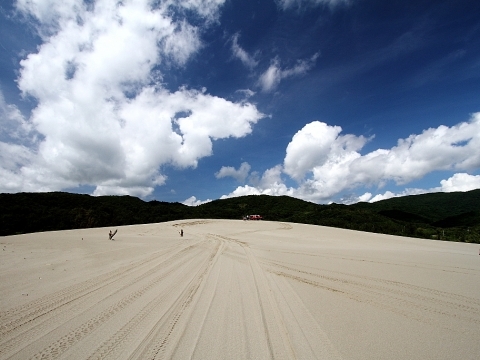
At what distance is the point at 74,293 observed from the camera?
5.99m

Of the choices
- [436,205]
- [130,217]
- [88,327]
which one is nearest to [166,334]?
[88,327]

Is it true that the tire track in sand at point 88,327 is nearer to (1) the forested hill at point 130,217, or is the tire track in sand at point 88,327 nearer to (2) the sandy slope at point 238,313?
(2) the sandy slope at point 238,313

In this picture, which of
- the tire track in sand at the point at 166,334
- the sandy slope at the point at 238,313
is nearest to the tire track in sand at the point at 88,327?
the sandy slope at the point at 238,313

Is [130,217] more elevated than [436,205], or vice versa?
[436,205]

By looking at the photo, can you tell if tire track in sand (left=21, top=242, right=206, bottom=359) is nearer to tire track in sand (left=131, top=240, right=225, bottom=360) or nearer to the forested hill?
tire track in sand (left=131, top=240, right=225, bottom=360)

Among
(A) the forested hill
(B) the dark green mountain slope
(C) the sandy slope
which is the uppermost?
(B) the dark green mountain slope

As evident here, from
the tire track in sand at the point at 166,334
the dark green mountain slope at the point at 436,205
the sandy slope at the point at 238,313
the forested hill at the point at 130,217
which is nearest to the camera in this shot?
the tire track in sand at the point at 166,334

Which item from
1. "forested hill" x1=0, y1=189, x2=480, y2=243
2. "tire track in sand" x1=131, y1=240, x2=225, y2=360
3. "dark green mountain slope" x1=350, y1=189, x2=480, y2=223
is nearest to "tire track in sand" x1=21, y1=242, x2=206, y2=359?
"tire track in sand" x1=131, y1=240, x2=225, y2=360

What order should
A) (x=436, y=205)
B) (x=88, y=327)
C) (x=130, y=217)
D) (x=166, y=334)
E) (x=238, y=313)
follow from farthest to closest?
(x=436, y=205)
(x=130, y=217)
(x=238, y=313)
(x=88, y=327)
(x=166, y=334)

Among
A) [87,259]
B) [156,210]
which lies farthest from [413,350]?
[156,210]

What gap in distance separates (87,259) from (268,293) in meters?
8.49

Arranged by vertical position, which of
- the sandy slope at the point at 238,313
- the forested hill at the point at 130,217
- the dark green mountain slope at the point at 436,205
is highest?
the dark green mountain slope at the point at 436,205

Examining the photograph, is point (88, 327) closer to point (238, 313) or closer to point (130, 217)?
point (238, 313)

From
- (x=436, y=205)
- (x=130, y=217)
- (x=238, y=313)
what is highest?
(x=436, y=205)
